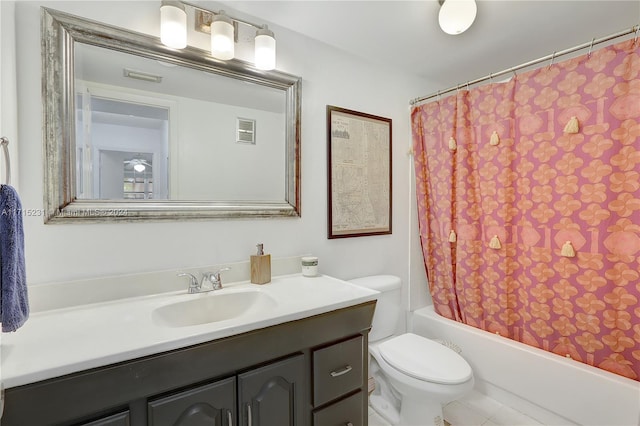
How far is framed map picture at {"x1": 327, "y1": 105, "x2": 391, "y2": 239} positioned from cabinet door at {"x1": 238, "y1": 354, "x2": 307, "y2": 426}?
837mm

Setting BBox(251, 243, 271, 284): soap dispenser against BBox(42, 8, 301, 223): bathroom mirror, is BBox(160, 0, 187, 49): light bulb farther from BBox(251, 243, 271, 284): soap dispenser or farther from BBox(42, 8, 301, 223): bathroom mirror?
BBox(251, 243, 271, 284): soap dispenser

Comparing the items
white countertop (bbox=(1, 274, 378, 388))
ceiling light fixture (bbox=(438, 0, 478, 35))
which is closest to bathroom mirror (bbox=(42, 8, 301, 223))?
white countertop (bbox=(1, 274, 378, 388))

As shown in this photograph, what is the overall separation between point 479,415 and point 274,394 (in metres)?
1.37

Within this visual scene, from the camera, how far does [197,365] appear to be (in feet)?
2.73

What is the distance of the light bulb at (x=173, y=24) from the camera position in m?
1.14

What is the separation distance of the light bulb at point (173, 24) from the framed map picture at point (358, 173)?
0.81m

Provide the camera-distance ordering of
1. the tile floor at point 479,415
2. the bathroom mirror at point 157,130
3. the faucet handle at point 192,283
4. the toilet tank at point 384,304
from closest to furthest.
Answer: the bathroom mirror at point 157,130, the faucet handle at point 192,283, the tile floor at point 479,415, the toilet tank at point 384,304

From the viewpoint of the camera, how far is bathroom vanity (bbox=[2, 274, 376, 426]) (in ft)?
2.25

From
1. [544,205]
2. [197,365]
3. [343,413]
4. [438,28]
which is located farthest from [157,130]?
[544,205]

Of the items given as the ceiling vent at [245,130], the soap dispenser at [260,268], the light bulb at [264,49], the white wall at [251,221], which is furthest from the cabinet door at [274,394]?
the light bulb at [264,49]

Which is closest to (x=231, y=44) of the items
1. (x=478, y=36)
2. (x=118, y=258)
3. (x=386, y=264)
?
(x=118, y=258)

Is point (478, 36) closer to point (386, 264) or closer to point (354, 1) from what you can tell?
point (354, 1)

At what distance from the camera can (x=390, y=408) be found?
1.69 meters

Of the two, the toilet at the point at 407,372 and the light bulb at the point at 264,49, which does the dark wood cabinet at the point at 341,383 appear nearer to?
the toilet at the point at 407,372
